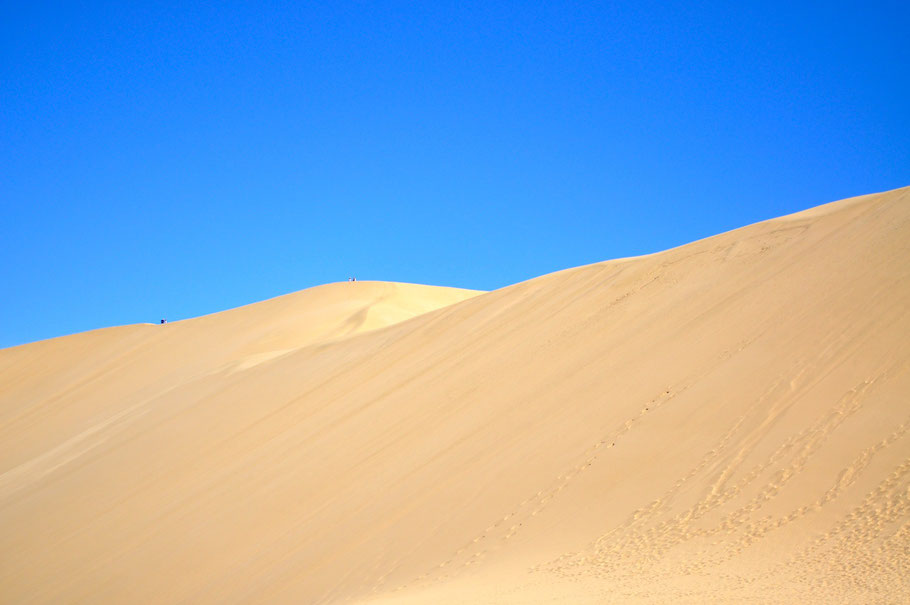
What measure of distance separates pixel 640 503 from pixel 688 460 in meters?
0.85

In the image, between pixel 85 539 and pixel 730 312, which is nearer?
pixel 730 312

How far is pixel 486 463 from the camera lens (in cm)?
1189

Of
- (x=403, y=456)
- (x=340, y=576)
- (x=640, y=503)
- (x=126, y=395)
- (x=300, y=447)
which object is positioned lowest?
(x=640, y=503)

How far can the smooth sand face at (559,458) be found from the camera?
8156mm

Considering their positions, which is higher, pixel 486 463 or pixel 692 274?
pixel 692 274

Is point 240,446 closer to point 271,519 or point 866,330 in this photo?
point 271,519

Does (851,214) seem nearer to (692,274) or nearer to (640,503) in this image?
(692,274)

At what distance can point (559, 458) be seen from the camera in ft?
36.5

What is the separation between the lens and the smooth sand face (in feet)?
26.8

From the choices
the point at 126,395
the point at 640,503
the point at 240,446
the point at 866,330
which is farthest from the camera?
the point at 126,395

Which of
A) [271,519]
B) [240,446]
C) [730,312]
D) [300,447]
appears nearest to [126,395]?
[240,446]

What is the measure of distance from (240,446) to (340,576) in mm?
6818

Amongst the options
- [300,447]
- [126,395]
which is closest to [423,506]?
[300,447]

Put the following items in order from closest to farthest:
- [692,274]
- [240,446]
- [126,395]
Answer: [692,274], [240,446], [126,395]
